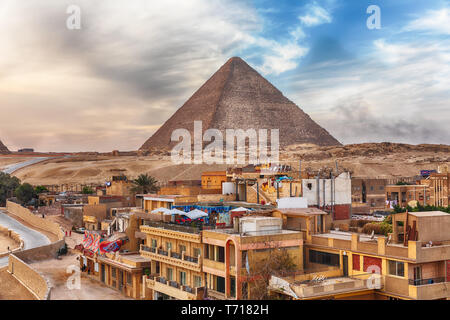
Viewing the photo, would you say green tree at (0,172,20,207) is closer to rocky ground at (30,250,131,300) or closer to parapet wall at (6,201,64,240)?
parapet wall at (6,201,64,240)

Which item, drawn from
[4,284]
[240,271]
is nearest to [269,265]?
[240,271]

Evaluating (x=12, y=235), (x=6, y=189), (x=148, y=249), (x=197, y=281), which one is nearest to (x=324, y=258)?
(x=197, y=281)

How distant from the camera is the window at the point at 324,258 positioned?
17.9 meters

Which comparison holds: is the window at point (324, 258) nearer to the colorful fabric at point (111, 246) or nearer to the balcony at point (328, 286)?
the balcony at point (328, 286)

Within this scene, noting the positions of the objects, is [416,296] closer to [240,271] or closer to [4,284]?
[240,271]

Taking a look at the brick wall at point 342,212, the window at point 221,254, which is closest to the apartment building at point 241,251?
the window at point 221,254

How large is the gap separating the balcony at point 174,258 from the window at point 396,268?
647 cm

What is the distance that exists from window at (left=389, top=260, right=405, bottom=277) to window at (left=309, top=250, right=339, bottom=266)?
88.4 inches

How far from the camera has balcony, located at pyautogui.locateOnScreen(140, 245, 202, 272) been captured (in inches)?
751

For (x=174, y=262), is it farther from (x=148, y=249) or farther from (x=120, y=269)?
(x=120, y=269)

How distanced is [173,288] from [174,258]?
3.65 feet

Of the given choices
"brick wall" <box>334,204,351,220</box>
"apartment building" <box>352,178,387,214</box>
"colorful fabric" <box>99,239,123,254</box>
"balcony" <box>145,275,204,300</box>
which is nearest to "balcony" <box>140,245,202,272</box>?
"balcony" <box>145,275,204,300</box>

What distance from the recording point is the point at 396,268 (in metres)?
15.7
